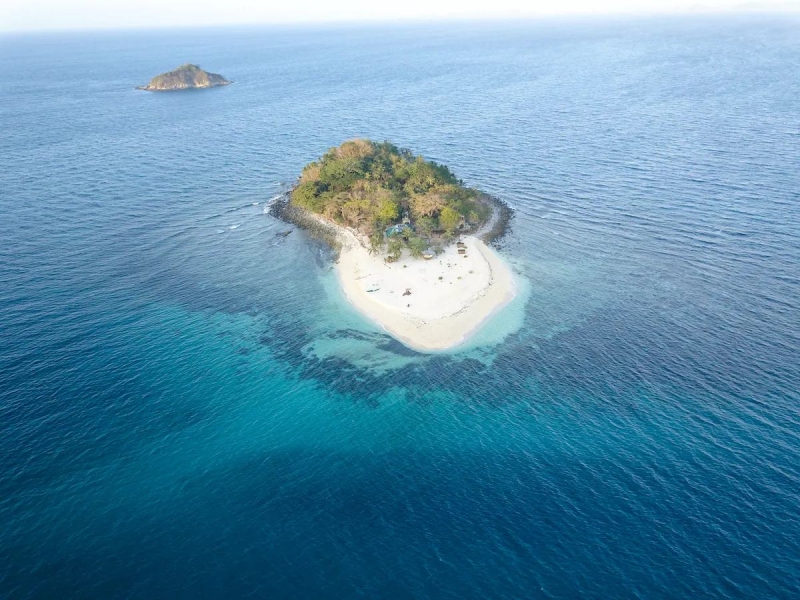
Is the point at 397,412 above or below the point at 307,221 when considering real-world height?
below

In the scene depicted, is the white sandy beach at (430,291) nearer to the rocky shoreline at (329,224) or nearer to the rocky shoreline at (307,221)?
the rocky shoreline at (329,224)

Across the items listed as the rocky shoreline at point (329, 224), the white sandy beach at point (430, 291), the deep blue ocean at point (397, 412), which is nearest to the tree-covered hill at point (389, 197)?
the rocky shoreline at point (329, 224)

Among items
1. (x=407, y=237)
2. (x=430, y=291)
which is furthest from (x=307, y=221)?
(x=430, y=291)

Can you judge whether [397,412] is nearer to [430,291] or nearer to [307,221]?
[430,291]

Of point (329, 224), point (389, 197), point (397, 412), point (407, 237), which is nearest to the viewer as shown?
point (397, 412)

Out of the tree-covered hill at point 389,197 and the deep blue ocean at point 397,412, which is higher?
the tree-covered hill at point 389,197

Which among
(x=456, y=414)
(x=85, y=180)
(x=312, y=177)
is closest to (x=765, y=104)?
(x=312, y=177)

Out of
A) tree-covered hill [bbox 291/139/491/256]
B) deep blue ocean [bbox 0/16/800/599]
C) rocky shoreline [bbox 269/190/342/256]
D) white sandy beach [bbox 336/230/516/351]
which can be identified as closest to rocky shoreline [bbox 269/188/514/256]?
rocky shoreline [bbox 269/190/342/256]
